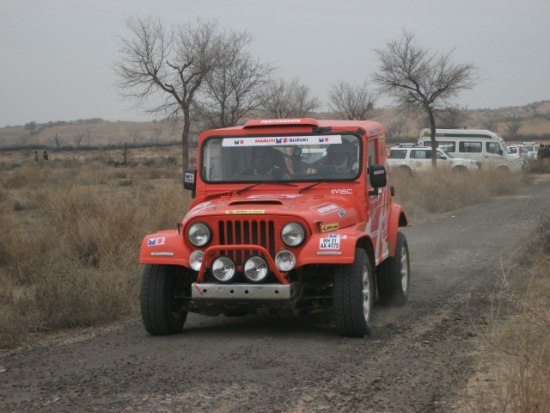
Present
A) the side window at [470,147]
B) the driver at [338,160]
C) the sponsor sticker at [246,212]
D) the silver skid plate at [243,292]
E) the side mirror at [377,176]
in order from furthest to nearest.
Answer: the side window at [470,147]
the driver at [338,160]
the side mirror at [377,176]
the sponsor sticker at [246,212]
the silver skid plate at [243,292]

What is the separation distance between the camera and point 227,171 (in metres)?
8.70

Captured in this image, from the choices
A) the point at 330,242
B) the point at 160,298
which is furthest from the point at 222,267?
the point at 330,242

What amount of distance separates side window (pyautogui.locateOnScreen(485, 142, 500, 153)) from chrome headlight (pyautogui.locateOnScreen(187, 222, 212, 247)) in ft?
105

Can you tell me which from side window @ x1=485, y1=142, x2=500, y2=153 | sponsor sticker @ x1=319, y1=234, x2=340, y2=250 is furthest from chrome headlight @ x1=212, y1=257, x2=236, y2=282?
side window @ x1=485, y1=142, x2=500, y2=153

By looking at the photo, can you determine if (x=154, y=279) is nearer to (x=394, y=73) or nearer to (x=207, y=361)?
(x=207, y=361)

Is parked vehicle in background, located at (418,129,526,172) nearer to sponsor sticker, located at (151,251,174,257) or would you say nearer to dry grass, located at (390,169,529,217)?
dry grass, located at (390,169,529,217)

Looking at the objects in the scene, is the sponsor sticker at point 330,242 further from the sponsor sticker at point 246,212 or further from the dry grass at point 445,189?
the dry grass at point 445,189

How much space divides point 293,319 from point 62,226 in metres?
6.34

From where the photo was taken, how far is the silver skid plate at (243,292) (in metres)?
7.04

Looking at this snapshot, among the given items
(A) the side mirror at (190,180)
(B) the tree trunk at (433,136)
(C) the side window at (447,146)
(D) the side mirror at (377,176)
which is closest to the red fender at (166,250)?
(A) the side mirror at (190,180)

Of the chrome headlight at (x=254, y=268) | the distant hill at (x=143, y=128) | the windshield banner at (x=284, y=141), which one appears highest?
the distant hill at (x=143, y=128)

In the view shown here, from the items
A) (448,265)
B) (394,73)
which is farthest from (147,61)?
(448,265)

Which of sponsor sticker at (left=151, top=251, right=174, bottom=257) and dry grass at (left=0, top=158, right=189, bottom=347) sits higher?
sponsor sticker at (left=151, top=251, right=174, bottom=257)

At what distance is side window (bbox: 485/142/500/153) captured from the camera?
37469mm
